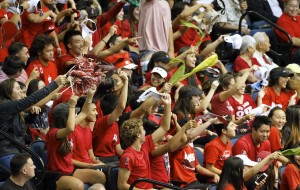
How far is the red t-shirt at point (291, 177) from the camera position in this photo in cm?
1059

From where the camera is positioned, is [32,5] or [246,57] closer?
[32,5]

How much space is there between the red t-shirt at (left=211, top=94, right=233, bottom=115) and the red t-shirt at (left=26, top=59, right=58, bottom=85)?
1969 mm

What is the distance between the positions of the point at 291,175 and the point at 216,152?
32.2 inches

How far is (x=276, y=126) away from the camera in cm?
1172

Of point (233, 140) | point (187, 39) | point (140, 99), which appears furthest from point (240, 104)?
point (187, 39)

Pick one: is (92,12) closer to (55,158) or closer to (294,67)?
(294,67)

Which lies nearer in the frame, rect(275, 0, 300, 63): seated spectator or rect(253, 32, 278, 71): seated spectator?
rect(253, 32, 278, 71): seated spectator

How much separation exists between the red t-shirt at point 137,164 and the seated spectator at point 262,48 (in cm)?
423

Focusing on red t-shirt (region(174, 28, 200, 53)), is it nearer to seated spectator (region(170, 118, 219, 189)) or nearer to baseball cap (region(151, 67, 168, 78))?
baseball cap (region(151, 67, 168, 78))

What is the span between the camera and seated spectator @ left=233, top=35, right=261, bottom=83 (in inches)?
539

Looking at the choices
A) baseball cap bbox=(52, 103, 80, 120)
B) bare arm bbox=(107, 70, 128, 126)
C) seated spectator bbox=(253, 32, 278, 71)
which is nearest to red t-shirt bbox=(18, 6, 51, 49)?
bare arm bbox=(107, 70, 128, 126)

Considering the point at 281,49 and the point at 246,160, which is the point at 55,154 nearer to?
the point at 246,160

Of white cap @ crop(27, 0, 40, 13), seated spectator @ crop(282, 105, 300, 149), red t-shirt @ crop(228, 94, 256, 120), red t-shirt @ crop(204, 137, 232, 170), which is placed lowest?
red t-shirt @ crop(228, 94, 256, 120)

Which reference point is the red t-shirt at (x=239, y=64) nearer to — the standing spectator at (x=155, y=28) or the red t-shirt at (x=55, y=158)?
the standing spectator at (x=155, y=28)
